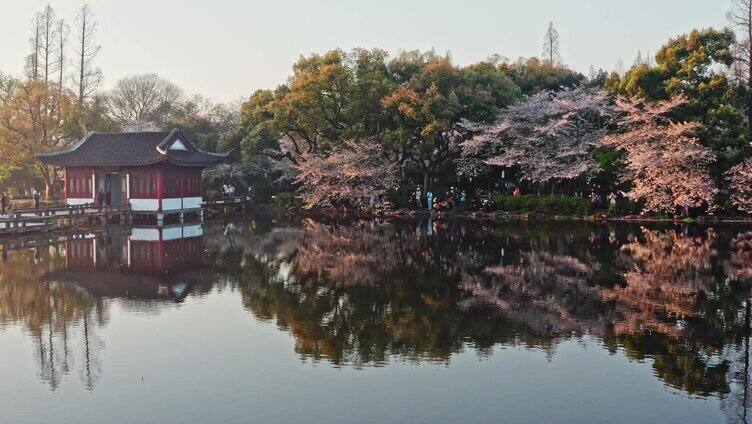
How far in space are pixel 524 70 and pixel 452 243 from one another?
102 ft

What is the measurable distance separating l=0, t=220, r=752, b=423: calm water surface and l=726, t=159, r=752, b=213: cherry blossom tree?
11993 millimetres

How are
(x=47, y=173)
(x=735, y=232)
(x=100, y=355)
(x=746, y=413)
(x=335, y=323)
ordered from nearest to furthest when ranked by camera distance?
(x=746, y=413), (x=100, y=355), (x=335, y=323), (x=735, y=232), (x=47, y=173)

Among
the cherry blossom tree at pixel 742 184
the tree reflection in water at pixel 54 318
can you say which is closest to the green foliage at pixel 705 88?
the cherry blossom tree at pixel 742 184

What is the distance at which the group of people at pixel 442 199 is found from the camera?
4797 centimetres

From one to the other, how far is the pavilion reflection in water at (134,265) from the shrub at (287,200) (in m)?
16.9

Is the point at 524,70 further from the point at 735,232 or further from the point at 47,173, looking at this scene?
the point at 47,173

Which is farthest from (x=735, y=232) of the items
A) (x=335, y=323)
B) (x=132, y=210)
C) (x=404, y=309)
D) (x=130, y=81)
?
(x=130, y=81)

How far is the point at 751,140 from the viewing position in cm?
3950

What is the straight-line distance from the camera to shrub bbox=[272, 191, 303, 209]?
53156 millimetres


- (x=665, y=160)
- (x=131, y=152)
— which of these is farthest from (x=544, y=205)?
(x=131, y=152)

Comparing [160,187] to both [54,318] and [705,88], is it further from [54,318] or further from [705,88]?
[705,88]

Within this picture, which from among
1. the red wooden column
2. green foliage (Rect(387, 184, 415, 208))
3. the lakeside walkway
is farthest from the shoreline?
the red wooden column

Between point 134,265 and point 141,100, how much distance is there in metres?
60.0

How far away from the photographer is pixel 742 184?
38531 mm
